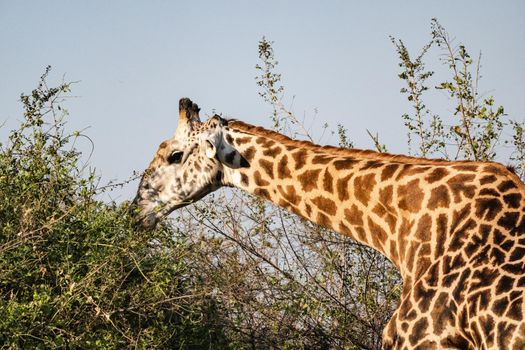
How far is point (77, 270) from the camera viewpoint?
306 inches

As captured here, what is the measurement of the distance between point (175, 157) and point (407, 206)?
2.48m

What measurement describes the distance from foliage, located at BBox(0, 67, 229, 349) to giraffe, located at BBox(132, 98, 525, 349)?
519 mm

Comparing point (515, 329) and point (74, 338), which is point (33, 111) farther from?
point (515, 329)

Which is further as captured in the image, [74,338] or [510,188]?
Answer: [74,338]

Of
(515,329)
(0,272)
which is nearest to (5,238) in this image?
(0,272)

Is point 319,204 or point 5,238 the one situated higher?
point 319,204

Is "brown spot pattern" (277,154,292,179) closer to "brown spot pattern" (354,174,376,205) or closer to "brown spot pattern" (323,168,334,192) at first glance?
"brown spot pattern" (323,168,334,192)

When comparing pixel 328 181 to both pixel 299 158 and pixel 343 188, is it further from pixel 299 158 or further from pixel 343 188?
pixel 299 158

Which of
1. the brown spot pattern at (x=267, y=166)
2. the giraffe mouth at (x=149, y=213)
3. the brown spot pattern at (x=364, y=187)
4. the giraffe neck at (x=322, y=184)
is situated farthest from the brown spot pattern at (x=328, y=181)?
the giraffe mouth at (x=149, y=213)

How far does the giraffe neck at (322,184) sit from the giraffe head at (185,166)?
12 centimetres

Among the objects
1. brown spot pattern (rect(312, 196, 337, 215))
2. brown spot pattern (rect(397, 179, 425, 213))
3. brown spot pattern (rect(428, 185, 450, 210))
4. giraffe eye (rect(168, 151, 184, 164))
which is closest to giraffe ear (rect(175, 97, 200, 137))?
giraffe eye (rect(168, 151, 184, 164))

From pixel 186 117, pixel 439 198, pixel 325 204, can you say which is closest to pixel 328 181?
pixel 325 204

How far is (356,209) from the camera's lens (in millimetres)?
7191

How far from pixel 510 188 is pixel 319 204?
1.55 m
